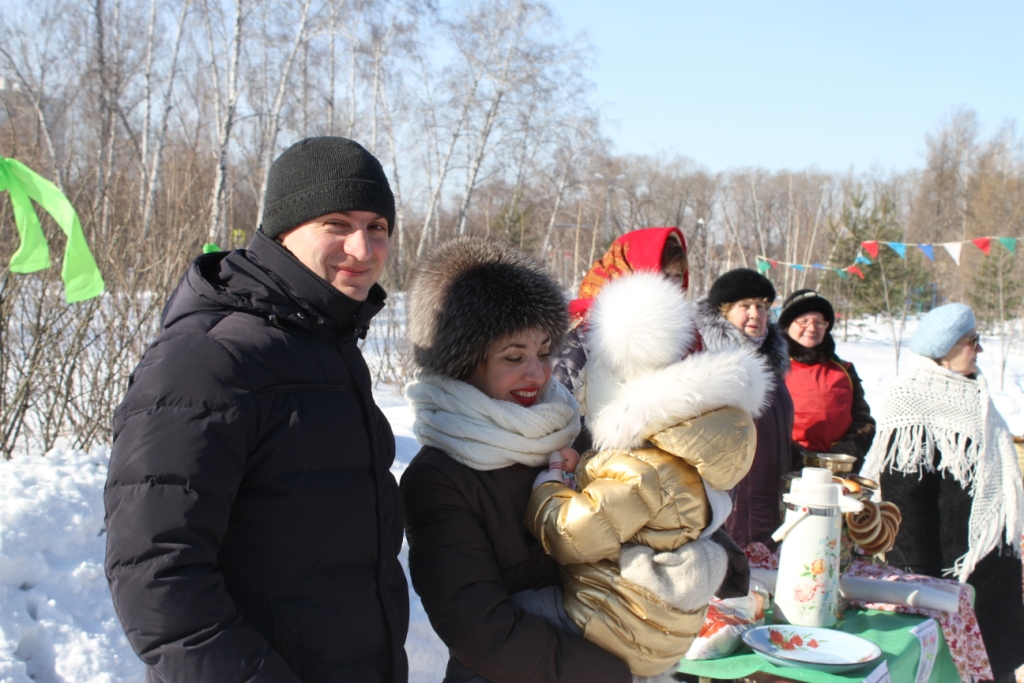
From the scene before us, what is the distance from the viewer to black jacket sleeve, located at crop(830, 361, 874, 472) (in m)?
4.21

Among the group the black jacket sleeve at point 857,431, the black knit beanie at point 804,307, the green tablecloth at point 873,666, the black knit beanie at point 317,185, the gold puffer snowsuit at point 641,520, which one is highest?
the black knit beanie at point 317,185

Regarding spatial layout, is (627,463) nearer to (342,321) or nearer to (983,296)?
(342,321)

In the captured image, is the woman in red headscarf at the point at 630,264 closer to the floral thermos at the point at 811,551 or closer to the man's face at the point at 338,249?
the floral thermos at the point at 811,551

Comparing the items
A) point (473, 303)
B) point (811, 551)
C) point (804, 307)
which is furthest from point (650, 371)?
point (804, 307)

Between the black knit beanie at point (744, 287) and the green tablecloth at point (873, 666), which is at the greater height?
the black knit beanie at point (744, 287)

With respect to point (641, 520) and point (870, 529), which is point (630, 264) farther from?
point (641, 520)

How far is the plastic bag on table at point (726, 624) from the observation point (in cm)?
203

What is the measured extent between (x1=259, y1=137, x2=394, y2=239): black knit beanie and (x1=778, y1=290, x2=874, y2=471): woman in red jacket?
347 cm

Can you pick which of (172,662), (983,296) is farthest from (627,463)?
(983,296)

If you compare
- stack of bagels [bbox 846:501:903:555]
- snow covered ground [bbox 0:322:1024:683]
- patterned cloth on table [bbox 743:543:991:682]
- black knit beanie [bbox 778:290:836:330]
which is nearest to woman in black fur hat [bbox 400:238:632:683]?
stack of bagels [bbox 846:501:903:555]

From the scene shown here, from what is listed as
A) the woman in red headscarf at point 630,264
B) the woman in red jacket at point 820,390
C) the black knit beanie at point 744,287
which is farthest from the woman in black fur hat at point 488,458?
the woman in red jacket at point 820,390

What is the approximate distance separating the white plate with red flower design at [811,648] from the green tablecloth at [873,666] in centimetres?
2

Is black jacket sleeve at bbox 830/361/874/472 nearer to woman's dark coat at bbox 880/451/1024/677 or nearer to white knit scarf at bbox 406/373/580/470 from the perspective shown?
woman's dark coat at bbox 880/451/1024/677

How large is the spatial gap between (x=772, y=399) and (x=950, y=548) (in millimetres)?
1030
